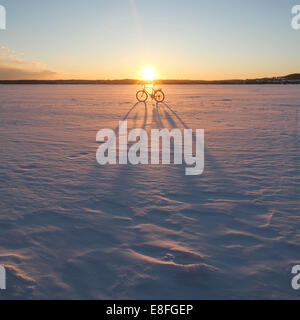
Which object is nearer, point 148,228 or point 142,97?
point 148,228

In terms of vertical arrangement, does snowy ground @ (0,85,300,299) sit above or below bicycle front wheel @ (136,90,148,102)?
below

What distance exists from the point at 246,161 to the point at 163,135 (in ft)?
10.8

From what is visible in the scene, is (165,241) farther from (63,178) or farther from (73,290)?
(63,178)

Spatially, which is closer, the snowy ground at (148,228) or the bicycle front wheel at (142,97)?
the snowy ground at (148,228)

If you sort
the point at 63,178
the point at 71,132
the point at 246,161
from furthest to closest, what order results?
1. the point at 71,132
2. the point at 246,161
3. the point at 63,178

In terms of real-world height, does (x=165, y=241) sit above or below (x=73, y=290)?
above

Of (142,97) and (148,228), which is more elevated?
(142,97)

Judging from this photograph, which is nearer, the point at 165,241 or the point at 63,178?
the point at 165,241

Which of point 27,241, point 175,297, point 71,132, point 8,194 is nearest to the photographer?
point 175,297

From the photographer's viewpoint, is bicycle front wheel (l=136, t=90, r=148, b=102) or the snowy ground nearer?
the snowy ground

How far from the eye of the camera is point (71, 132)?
891 cm

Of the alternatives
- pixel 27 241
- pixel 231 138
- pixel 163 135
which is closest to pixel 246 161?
pixel 231 138

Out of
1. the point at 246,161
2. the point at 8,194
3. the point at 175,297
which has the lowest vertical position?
the point at 175,297

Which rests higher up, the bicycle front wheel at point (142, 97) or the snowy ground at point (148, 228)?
the bicycle front wheel at point (142, 97)
